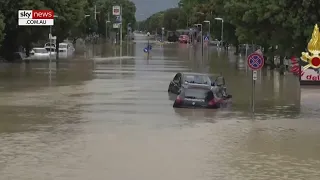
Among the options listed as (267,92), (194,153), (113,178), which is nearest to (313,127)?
(194,153)

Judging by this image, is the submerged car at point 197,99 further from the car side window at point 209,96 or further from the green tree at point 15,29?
the green tree at point 15,29

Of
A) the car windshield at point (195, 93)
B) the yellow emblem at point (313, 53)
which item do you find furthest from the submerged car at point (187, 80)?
the yellow emblem at point (313, 53)

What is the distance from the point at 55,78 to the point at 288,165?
32935mm

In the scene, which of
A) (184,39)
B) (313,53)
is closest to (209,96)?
(313,53)

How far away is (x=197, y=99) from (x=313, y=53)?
14838 mm

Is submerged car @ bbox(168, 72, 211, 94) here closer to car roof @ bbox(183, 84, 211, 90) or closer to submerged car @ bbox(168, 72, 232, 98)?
submerged car @ bbox(168, 72, 232, 98)

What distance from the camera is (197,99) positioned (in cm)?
2919

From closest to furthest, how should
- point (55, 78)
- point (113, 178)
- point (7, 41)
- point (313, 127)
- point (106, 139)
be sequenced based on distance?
point (113, 178) → point (106, 139) → point (313, 127) → point (55, 78) → point (7, 41)

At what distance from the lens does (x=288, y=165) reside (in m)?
15.9

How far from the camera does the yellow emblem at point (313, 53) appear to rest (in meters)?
39.6

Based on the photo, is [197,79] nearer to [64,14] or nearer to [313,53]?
[313,53]

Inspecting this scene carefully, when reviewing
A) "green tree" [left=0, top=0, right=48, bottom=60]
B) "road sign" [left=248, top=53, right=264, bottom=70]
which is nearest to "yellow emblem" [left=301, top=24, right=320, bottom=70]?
"road sign" [left=248, top=53, right=264, bottom=70]

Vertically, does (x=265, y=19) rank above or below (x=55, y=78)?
above

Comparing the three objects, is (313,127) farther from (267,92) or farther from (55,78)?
(55,78)
